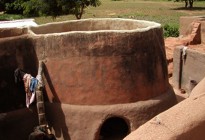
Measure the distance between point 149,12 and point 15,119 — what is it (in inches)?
1497

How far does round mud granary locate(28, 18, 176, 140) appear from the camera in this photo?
8.58 m

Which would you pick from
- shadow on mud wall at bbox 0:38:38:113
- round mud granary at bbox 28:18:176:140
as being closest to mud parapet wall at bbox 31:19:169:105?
round mud granary at bbox 28:18:176:140

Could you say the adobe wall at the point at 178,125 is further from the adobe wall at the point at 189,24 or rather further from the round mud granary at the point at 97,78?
the adobe wall at the point at 189,24

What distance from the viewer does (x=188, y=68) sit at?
1332 cm

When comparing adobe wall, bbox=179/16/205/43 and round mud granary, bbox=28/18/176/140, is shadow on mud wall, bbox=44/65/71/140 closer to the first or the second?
round mud granary, bbox=28/18/176/140

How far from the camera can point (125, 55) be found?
8602 mm

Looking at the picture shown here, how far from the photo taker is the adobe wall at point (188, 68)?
41.0 feet

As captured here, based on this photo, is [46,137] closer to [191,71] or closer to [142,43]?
[142,43]

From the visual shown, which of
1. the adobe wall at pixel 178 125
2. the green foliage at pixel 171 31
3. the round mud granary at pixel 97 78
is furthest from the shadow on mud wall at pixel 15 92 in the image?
the green foliage at pixel 171 31

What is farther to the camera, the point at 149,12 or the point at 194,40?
the point at 149,12

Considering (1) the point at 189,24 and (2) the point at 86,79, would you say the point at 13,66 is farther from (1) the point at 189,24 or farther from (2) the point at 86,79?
(1) the point at 189,24

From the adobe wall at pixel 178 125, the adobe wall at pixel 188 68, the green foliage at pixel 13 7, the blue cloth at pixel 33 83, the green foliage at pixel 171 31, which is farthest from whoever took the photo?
the green foliage at pixel 13 7

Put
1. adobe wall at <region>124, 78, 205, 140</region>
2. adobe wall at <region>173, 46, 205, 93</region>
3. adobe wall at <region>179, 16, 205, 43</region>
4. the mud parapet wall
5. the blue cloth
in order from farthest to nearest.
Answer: adobe wall at <region>179, 16, 205, 43</region> < adobe wall at <region>173, 46, 205, 93</region> < the blue cloth < the mud parapet wall < adobe wall at <region>124, 78, 205, 140</region>

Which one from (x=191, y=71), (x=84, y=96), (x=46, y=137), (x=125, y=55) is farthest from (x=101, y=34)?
(x=191, y=71)
